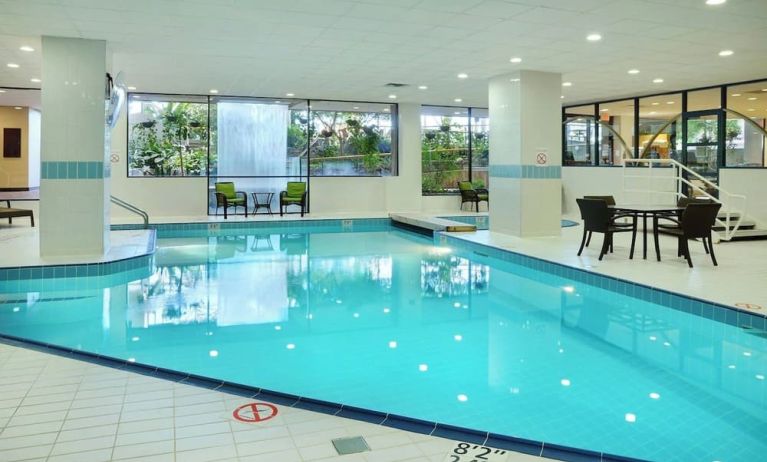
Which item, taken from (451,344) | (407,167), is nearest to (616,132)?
(407,167)

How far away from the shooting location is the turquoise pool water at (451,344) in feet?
10.2

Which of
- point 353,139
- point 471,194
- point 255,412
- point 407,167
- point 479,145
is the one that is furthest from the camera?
point 479,145

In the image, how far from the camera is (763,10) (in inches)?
243

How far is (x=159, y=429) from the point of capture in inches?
109

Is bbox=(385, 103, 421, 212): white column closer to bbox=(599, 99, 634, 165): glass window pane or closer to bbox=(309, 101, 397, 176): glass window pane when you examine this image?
bbox=(309, 101, 397, 176): glass window pane

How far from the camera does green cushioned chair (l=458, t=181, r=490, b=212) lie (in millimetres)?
15391

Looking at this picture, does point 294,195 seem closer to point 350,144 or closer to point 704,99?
point 350,144

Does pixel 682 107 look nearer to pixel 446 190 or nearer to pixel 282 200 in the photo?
pixel 446 190

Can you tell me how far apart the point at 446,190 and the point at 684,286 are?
34.1 ft

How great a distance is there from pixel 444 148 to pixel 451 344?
12.1 meters

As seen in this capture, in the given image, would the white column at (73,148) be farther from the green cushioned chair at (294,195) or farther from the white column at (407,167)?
the white column at (407,167)

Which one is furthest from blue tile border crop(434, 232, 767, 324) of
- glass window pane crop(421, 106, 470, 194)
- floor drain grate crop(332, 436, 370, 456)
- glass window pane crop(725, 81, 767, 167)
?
glass window pane crop(421, 106, 470, 194)

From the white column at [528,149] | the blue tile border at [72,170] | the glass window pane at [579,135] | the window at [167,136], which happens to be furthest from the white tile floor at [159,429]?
the glass window pane at [579,135]

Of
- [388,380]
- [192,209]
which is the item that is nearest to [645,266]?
[388,380]
